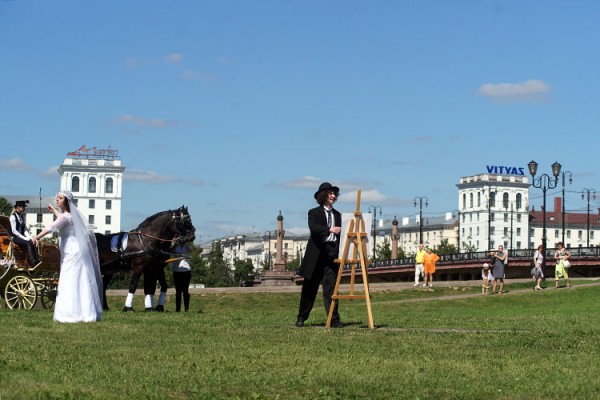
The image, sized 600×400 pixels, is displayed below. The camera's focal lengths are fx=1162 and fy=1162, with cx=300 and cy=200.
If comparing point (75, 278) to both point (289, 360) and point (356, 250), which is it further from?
point (289, 360)

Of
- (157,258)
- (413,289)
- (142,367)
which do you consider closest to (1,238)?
(157,258)

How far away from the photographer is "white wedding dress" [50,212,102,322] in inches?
657

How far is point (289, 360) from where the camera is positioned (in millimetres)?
11008

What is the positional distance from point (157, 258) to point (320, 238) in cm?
795

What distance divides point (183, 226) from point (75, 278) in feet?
22.4

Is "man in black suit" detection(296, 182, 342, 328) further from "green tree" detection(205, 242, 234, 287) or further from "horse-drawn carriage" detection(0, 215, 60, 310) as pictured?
"green tree" detection(205, 242, 234, 287)

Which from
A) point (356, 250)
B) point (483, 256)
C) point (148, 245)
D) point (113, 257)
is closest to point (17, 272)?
point (113, 257)

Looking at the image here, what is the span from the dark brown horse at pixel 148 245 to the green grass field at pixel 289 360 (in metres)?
6.25

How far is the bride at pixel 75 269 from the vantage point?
16.7 meters

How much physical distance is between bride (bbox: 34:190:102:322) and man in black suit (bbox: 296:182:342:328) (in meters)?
3.06

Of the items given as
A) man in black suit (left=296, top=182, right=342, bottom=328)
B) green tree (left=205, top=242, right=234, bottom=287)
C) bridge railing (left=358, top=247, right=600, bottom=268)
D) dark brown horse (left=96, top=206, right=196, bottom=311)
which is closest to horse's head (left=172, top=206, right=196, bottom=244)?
dark brown horse (left=96, top=206, right=196, bottom=311)

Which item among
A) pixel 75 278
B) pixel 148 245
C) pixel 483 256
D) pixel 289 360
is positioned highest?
pixel 483 256

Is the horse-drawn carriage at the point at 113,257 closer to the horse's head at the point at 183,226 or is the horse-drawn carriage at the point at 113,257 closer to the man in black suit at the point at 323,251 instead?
Answer: the horse's head at the point at 183,226

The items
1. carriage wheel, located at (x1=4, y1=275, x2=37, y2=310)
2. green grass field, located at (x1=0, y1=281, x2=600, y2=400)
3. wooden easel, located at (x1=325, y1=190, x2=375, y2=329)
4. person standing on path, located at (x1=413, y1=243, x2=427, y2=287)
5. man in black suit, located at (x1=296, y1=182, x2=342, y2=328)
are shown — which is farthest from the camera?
person standing on path, located at (x1=413, y1=243, x2=427, y2=287)
